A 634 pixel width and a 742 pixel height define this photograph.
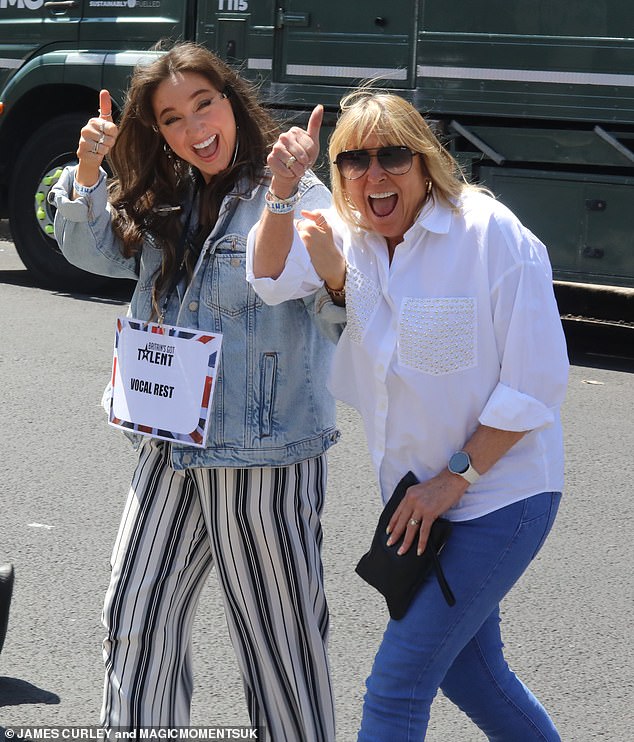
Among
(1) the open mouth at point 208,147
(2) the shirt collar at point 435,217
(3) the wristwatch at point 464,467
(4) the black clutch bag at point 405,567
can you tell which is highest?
(1) the open mouth at point 208,147

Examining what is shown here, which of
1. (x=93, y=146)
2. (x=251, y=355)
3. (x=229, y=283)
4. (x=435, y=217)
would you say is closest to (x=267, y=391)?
(x=251, y=355)

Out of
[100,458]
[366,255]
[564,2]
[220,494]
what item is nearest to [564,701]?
[220,494]

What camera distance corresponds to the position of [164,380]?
2.74 meters

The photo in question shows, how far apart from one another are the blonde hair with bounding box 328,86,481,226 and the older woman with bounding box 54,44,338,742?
0.22 metres

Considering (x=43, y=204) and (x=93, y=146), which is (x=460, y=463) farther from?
(x=43, y=204)

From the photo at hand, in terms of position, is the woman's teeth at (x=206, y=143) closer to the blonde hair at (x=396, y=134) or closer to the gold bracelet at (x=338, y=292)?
the blonde hair at (x=396, y=134)

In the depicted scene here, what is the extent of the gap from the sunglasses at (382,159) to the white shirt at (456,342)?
3.9 inches

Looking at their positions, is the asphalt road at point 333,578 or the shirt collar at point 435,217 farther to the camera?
the asphalt road at point 333,578

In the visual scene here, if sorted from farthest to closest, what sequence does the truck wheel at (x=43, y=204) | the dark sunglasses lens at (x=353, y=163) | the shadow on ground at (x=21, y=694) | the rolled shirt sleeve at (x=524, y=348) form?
the truck wheel at (x=43, y=204) < the shadow on ground at (x=21, y=694) < the dark sunglasses lens at (x=353, y=163) < the rolled shirt sleeve at (x=524, y=348)

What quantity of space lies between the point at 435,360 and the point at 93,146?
922 mm

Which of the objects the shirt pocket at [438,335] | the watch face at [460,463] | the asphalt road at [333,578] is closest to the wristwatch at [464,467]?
the watch face at [460,463]

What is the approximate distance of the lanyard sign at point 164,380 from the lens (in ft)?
8.71

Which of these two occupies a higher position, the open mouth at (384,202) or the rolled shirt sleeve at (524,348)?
the open mouth at (384,202)

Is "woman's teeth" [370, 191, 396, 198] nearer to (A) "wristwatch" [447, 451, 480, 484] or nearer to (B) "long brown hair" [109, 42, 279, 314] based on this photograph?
(B) "long brown hair" [109, 42, 279, 314]
